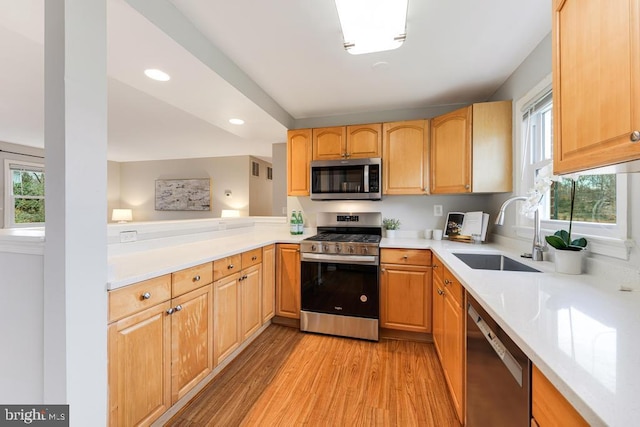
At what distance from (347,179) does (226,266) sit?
1.48m

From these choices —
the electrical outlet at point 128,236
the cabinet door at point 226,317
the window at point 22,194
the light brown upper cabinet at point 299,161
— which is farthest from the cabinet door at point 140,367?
the window at point 22,194

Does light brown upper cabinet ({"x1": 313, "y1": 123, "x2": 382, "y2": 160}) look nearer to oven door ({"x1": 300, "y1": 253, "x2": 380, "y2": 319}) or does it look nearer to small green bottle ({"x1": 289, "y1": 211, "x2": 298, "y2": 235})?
small green bottle ({"x1": 289, "y1": 211, "x2": 298, "y2": 235})

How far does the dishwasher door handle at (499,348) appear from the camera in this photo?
0.78 meters

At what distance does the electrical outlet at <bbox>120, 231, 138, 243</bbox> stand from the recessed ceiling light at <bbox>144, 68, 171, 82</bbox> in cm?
109

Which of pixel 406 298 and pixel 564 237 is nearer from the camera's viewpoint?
pixel 564 237

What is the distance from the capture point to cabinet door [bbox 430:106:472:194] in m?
2.32

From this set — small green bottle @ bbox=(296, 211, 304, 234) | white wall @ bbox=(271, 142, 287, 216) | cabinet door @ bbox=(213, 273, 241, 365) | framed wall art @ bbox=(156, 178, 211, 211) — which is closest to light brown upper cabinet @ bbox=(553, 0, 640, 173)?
cabinet door @ bbox=(213, 273, 241, 365)

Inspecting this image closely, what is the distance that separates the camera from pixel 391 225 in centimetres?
292

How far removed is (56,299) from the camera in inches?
39.1

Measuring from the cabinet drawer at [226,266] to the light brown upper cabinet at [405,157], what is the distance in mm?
1598

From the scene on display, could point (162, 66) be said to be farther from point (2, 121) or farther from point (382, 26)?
point (2, 121)

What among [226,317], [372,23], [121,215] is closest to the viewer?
[372,23]

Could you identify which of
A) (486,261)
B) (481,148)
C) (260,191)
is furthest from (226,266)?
(260,191)

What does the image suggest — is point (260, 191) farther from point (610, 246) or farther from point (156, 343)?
point (610, 246)
